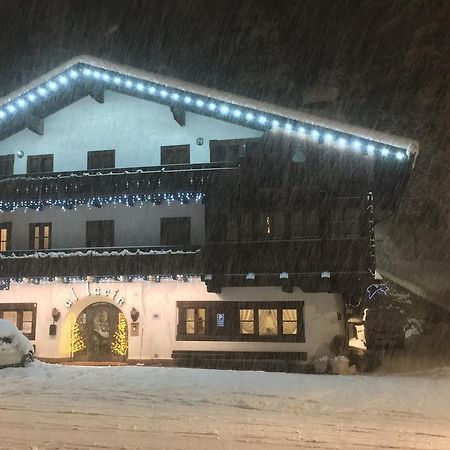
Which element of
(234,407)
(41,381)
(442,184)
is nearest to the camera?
(234,407)

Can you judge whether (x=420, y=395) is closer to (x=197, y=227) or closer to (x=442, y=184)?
(x=197, y=227)

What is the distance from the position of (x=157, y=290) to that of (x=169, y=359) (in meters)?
2.81

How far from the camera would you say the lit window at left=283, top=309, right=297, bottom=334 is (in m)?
19.7

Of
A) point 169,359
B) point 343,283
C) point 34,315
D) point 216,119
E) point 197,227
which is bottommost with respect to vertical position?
point 169,359

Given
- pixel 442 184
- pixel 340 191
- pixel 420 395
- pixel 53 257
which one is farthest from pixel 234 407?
pixel 442 184

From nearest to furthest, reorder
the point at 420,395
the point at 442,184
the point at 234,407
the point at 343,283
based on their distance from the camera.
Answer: the point at 234,407 → the point at 420,395 → the point at 343,283 → the point at 442,184

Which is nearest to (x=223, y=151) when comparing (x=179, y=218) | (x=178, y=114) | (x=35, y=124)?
(x=178, y=114)

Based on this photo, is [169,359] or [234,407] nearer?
[234,407]

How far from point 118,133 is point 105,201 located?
336cm

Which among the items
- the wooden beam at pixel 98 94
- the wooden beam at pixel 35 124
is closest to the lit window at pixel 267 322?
the wooden beam at pixel 98 94

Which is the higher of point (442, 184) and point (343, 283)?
point (442, 184)

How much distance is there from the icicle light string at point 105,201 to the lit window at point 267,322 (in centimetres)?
523

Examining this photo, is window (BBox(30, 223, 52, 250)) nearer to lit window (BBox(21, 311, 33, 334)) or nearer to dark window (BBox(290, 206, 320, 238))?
lit window (BBox(21, 311, 33, 334))

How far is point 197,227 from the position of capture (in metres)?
21.0
